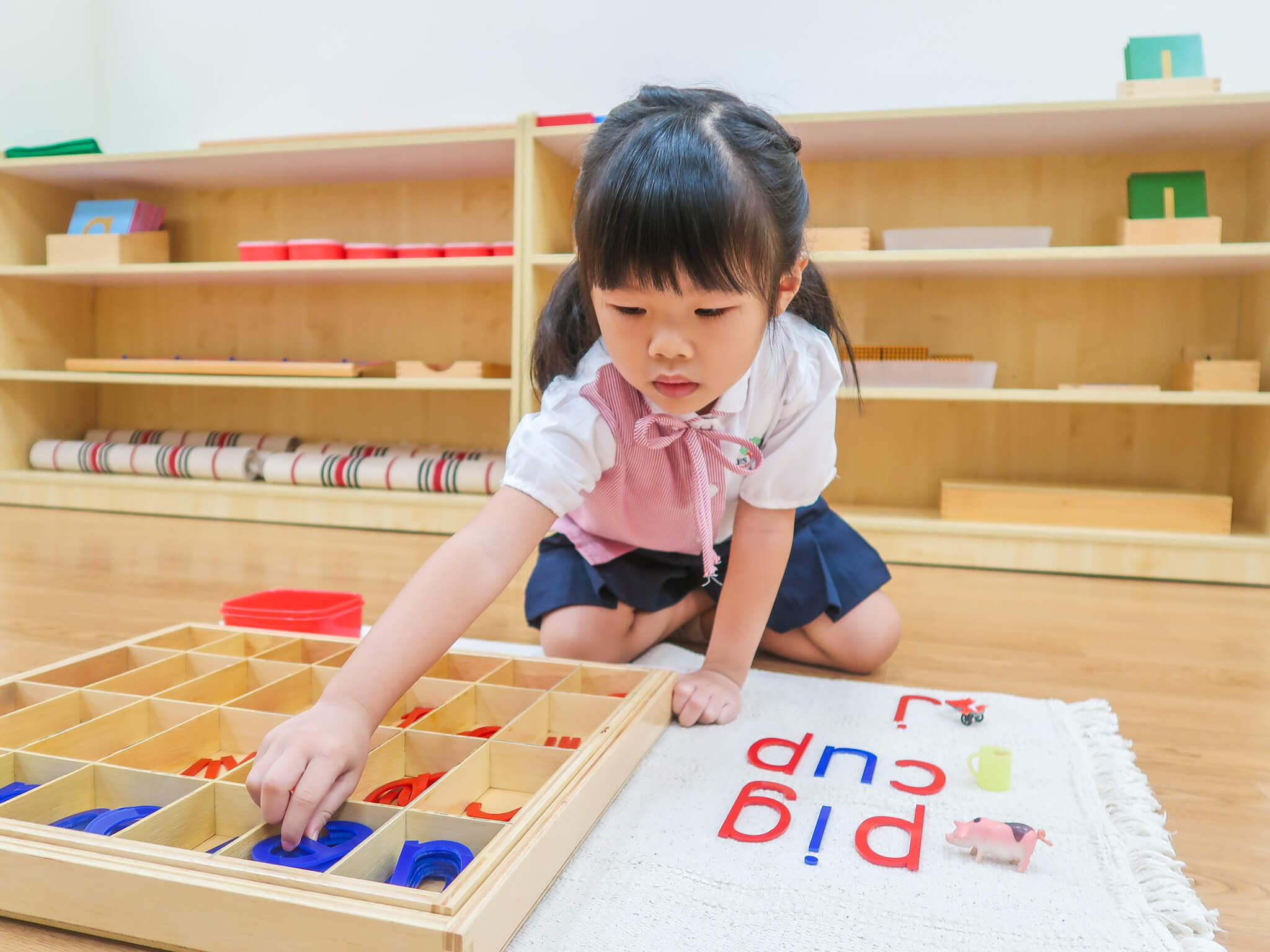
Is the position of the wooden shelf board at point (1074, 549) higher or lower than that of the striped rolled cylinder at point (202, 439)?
lower

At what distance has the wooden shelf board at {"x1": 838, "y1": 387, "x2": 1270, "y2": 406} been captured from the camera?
5.31ft

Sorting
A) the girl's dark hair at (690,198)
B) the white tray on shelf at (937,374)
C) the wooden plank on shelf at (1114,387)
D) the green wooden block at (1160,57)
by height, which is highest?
the green wooden block at (1160,57)

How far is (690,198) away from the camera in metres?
0.61

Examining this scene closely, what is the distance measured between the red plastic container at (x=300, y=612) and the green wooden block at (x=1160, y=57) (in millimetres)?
1555

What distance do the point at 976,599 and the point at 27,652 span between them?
1.24 m

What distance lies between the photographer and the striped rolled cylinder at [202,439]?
2.29 meters

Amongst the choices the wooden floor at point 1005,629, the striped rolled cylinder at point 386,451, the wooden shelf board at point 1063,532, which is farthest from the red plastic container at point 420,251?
the wooden shelf board at point 1063,532

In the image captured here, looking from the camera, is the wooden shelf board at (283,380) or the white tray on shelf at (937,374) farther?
the wooden shelf board at (283,380)

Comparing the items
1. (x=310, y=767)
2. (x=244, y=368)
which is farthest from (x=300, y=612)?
(x=244, y=368)

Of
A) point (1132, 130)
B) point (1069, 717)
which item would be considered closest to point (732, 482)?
point (1069, 717)

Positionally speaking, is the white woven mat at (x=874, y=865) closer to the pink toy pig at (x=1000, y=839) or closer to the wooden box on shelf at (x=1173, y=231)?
the pink toy pig at (x=1000, y=839)

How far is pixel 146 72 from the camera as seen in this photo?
248 cm

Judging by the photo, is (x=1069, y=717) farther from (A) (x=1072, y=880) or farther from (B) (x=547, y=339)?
(B) (x=547, y=339)

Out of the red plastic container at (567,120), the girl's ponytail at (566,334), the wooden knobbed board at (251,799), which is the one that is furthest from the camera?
the red plastic container at (567,120)
